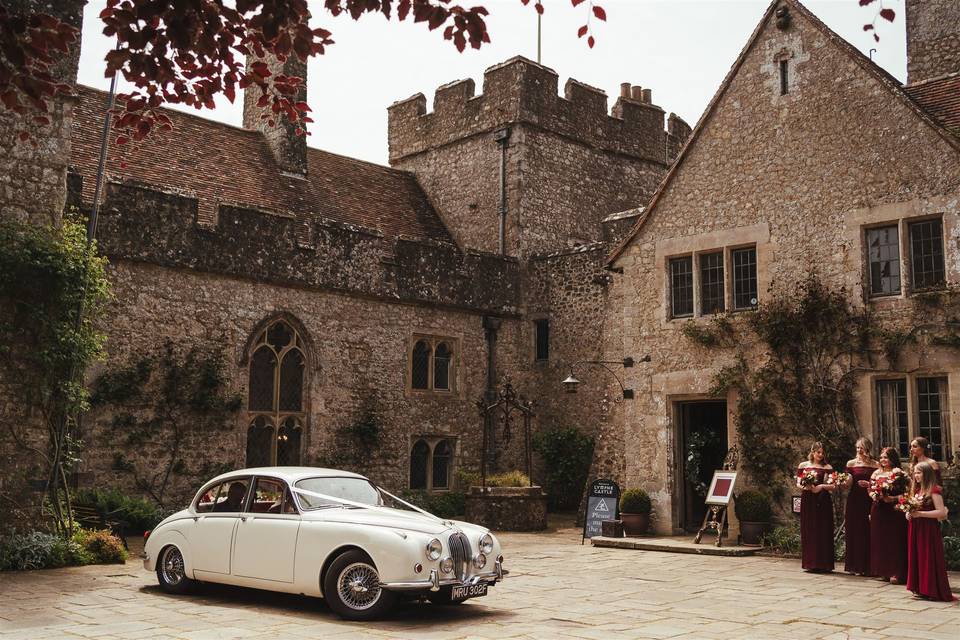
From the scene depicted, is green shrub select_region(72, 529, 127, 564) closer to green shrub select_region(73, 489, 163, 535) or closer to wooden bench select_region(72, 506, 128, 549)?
wooden bench select_region(72, 506, 128, 549)

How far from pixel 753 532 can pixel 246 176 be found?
12.1m

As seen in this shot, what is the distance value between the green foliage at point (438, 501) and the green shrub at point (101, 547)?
7197 millimetres

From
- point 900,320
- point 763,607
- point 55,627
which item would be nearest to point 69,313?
point 55,627

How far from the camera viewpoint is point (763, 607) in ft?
27.6

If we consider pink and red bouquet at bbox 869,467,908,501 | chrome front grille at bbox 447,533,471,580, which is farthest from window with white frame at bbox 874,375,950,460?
chrome front grille at bbox 447,533,471,580

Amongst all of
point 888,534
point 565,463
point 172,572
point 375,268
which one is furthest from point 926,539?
point 375,268

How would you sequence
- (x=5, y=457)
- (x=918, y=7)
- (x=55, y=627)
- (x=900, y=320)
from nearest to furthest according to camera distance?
(x=55, y=627), (x=5, y=457), (x=900, y=320), (x=918, y=7)

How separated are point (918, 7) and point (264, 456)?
13.1 m

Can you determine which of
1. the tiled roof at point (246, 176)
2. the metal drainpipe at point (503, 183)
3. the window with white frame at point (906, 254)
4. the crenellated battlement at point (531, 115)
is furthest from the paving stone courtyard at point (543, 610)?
the crenellated battlement at point (531, 115)

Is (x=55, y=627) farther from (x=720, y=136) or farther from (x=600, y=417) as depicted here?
(x=600, y=417)

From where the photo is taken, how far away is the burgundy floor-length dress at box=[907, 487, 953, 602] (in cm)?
879

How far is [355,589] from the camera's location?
25.4ft

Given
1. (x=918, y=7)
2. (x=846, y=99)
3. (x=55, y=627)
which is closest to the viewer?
(x=55, y=627)

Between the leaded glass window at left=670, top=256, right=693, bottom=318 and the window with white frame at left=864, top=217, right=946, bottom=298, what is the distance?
2.85 meters
